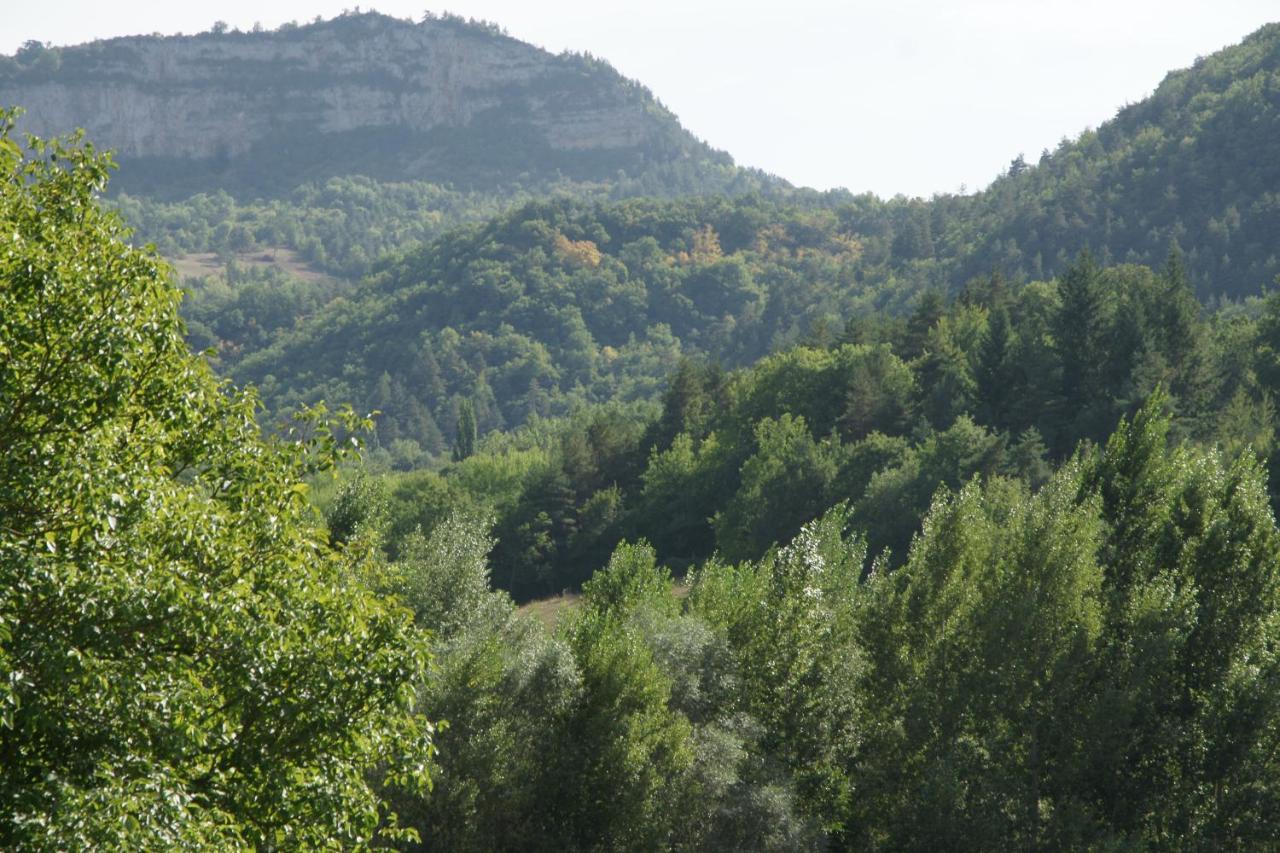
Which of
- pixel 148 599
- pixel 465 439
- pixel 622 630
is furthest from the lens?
pixel 465 439

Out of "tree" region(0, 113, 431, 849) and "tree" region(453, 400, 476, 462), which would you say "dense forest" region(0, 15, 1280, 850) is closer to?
"tree" region(0, 113, 431, 849)

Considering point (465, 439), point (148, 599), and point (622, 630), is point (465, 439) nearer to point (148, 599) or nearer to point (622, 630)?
point (622, 630)

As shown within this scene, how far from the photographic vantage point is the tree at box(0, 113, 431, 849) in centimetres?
1177

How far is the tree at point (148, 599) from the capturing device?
11766mm

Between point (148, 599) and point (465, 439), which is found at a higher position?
point (148, 599)

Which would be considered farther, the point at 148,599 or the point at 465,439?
the point at 465,439

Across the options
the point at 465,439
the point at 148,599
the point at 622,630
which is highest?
the point at 148,599

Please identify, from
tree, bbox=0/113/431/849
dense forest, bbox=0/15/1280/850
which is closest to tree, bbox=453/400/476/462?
dense forest, bbox=0/15/1280/850

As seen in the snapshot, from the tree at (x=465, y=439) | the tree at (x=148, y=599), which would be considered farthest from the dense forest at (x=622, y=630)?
the tree at (x=465, y=439)

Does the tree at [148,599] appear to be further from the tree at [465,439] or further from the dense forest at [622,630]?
the tree at [465,439]

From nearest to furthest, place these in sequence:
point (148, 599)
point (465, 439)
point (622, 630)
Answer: point (148, 599), point (622, 630), point (465, 439)

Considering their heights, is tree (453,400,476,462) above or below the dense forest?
below

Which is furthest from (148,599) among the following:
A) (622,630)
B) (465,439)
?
(465,439)

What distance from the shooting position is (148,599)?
12.1m
